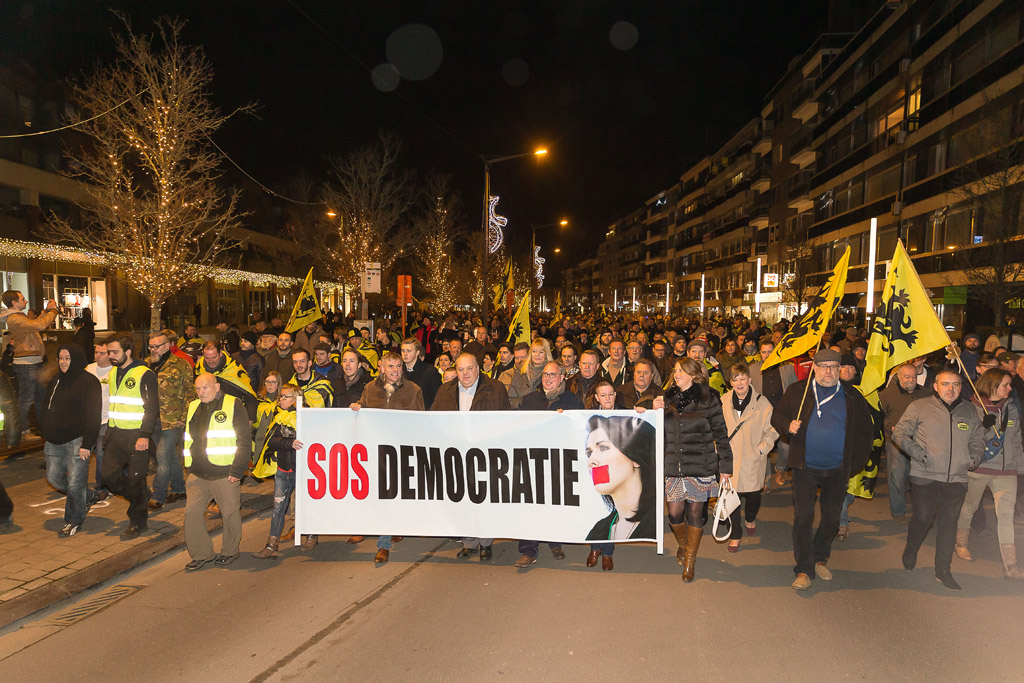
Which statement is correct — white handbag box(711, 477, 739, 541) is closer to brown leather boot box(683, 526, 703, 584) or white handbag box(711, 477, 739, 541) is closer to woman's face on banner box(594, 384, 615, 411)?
brown leather boot box(683, 526, 703, 584)

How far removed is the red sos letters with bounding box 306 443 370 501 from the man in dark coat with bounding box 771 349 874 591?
143 inches

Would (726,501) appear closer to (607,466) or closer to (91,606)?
Result: (607,466)

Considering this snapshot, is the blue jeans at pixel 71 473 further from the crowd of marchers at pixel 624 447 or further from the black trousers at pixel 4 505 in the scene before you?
the black trousers at pixel 4 505

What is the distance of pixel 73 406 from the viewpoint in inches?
251

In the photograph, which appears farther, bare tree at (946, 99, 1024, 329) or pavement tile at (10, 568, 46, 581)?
bare tree at (946, 99, 1024, 329)

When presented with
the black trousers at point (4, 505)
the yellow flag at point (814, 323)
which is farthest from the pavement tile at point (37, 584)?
the yellow flag at point (814, 323)

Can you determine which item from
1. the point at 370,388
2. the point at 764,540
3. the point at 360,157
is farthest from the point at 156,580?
the point at 360,157

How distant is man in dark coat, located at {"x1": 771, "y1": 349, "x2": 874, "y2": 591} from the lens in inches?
213

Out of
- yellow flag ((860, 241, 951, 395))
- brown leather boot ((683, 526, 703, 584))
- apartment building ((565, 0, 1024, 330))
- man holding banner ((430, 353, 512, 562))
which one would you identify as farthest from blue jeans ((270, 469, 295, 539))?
apartment building ((565, 0, 1024, 330))

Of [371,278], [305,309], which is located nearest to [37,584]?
[305,309]

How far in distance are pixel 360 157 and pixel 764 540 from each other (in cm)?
2866

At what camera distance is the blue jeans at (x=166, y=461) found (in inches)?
294

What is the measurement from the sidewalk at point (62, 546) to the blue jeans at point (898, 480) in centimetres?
684

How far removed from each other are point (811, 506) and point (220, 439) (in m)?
4.91
